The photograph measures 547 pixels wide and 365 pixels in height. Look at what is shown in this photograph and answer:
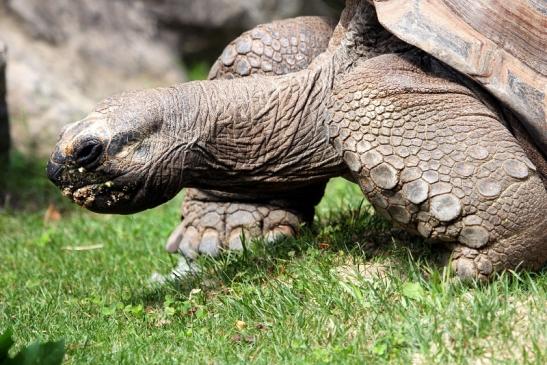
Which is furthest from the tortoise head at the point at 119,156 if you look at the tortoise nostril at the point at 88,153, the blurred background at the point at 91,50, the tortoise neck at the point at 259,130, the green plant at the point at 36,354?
the blurred background at the point at 91,50

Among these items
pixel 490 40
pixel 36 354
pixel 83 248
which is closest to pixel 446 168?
pixel 490 40

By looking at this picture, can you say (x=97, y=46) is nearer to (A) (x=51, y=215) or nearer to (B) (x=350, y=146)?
(A) (x=51, y=215)

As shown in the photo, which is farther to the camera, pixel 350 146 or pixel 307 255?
pixel 307 255

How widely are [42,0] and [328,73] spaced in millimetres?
6589

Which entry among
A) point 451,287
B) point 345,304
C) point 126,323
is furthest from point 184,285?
point 451,287

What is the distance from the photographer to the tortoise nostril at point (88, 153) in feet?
14.0

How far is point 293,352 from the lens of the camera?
371 cm

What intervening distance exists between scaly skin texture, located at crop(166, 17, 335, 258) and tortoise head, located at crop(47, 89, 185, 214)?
82 centimetres

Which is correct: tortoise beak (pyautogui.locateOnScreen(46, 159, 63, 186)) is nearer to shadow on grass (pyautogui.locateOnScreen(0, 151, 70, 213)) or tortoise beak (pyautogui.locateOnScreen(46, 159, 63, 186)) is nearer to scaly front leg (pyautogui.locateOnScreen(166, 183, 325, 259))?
scaly front leg (pyautogui.locateOnScreen(166, 183, 325, 259))

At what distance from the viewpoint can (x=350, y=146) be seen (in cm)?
428

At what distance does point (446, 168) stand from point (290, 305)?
0.93 metres

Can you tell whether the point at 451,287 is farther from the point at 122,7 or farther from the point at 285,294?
the point at 122,7

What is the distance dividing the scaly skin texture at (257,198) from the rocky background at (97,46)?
3945 millimetres

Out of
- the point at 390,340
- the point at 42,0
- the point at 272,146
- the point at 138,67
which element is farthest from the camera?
the point at 138,67
